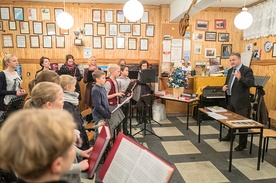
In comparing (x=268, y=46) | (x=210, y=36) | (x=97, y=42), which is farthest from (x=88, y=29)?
(x=268, y=46)

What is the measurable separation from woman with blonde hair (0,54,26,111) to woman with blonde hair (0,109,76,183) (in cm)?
286

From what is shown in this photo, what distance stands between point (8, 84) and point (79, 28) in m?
2.82

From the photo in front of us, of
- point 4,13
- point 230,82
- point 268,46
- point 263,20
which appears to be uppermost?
point 4,13

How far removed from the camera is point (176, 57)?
577 centimetres

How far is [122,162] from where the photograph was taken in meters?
1.21

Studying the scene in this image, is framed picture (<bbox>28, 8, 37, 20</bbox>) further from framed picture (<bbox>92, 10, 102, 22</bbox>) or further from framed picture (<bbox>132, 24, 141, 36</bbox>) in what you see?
framed picture (<bbox>132, 24, 141, 36</bbox>)

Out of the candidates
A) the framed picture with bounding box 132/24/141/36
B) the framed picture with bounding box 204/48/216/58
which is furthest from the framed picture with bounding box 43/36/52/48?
the framed picture with bounding box 204/48/216/58

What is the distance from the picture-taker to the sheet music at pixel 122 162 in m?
1.17

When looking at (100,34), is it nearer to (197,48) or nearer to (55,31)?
(55,31)

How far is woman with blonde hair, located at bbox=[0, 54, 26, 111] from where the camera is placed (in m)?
3.13

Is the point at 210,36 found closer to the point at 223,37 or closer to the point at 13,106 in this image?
the point at 223,37

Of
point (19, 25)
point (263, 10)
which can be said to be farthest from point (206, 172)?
point (19, 25)

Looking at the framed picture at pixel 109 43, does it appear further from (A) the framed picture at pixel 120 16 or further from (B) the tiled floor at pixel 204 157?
(B) the tiled floor at pixel 204 157

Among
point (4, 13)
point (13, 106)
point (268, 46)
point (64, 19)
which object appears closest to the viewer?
point (13, 106)
